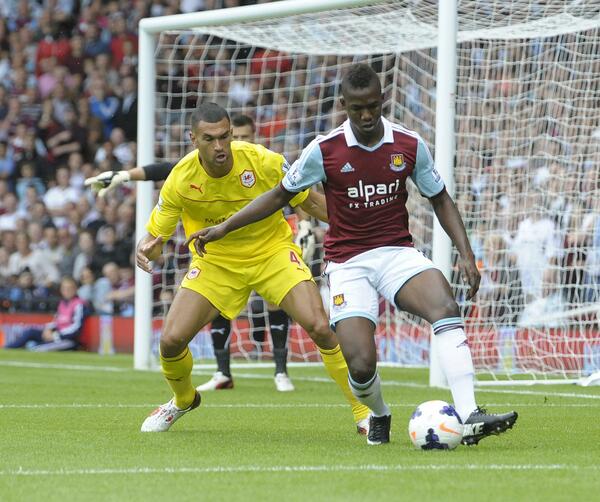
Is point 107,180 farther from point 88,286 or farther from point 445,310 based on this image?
point 88,286

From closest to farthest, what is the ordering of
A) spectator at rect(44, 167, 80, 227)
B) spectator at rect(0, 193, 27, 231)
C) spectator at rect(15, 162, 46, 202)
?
1. spectator at rect(44, 167, 80, 227)
2. spectator at rect(0, 193, 27, 231)
3. spectator at rect(15, 162, 46, 202)

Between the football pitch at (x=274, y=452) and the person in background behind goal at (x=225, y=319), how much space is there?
0.34 m

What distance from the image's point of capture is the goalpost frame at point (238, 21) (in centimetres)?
1150

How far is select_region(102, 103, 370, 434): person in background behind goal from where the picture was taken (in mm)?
7988

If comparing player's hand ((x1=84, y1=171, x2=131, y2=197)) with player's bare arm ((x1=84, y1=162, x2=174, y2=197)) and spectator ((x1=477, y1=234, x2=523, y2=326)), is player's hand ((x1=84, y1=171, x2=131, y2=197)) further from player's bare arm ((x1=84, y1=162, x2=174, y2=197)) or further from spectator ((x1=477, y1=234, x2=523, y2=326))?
spectator ((x1=477, y1=234, x2=523, y2=326))

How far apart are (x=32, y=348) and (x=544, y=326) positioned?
29.2 ft

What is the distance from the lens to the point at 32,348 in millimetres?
19234

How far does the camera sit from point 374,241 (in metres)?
7.17

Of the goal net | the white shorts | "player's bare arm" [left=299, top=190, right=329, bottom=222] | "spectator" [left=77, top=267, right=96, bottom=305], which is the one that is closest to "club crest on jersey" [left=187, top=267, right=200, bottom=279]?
"player's bare arm" [left=299, top=190, right=329, bottom=222]

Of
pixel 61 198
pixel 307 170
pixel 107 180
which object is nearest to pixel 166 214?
pixel 307 170

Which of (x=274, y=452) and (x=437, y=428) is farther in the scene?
(x=274, y=452)

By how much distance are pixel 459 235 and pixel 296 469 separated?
5.83 feet

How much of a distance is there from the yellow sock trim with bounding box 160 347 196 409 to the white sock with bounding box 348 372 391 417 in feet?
4.58

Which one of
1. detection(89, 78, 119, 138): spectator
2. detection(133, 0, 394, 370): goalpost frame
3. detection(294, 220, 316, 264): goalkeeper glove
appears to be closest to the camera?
detection(294, 220, 316, 264): goalkeeper glove
